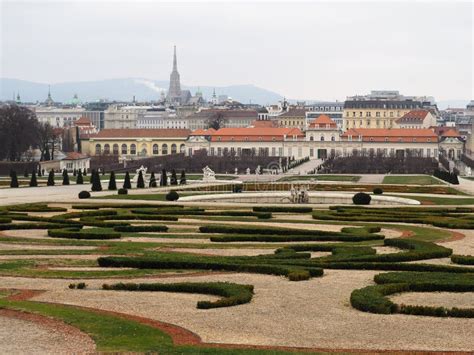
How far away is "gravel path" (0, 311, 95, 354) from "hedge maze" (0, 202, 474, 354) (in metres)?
2.35

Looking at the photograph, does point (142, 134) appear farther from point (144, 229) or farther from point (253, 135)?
point (144, 229)

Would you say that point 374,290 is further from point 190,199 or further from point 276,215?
point 190,199

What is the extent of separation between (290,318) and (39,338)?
11.0 ft

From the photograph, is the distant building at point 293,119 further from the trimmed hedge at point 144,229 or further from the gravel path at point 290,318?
the gravel path at point 290,318

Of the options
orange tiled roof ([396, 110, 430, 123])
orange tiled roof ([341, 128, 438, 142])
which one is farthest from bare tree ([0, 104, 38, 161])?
orange tiled roof ([396, 110, 430, 123])

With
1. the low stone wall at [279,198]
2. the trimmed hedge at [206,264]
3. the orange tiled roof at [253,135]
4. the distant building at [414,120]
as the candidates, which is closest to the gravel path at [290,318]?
the trimmed hedge at [206,264]

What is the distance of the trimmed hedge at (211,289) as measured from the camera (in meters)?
15.6

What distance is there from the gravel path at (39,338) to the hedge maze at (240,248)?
2355mm

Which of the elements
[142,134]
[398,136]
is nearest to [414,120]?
[398,136]

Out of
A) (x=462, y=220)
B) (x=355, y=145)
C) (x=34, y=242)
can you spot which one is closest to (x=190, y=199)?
(x=462, y=220)

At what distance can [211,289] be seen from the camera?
16.5 m

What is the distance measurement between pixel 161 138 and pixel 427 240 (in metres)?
93.8

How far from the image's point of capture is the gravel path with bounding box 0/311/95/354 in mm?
12642

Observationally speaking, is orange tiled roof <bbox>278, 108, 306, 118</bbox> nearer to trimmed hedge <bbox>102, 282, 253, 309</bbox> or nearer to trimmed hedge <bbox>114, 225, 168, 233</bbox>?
trimmed hedge <bbox>114, 225, 168, 233</bbox>
